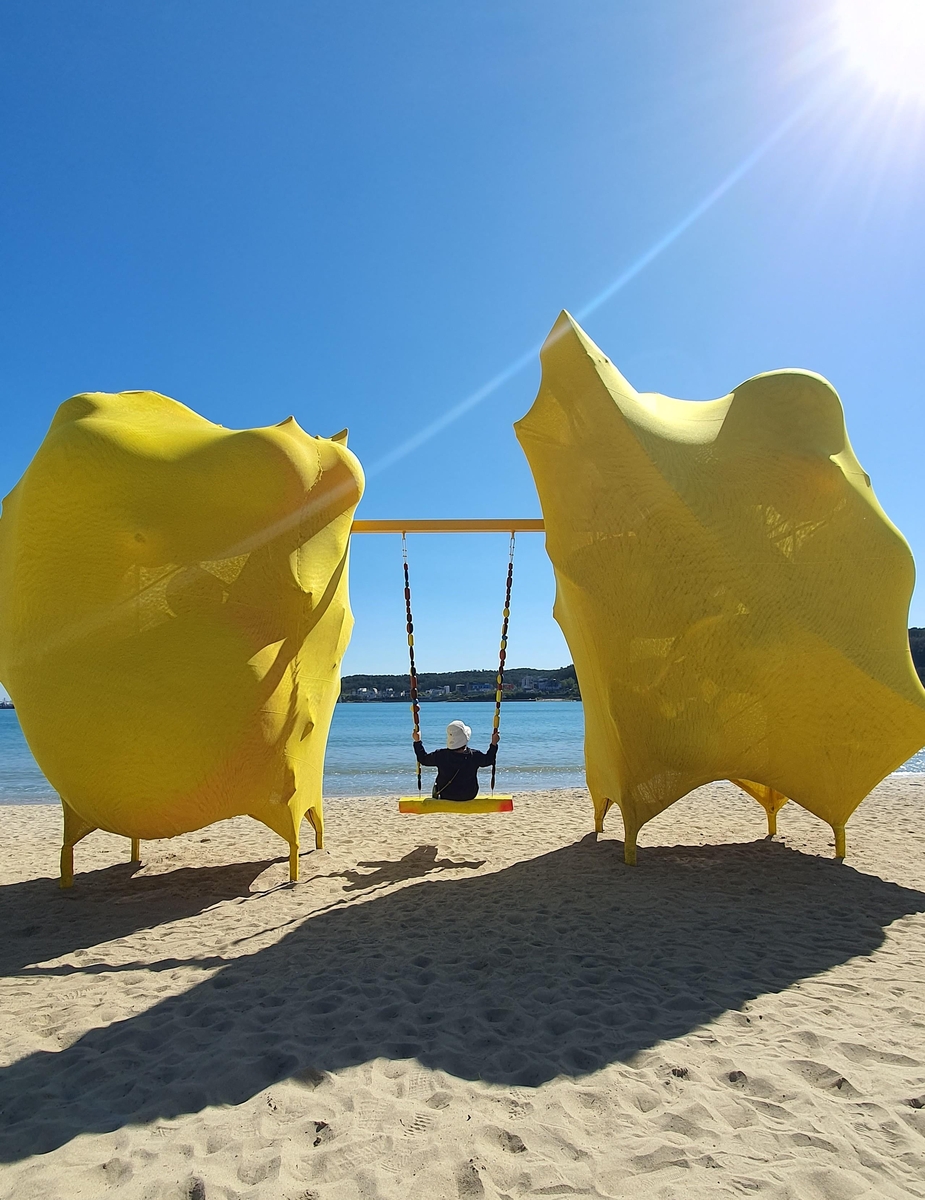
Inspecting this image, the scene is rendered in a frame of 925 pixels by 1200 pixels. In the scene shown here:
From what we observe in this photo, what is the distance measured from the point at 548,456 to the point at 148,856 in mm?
6423

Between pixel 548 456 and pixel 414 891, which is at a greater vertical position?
pixel 548 456

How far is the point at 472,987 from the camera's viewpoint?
4195 millimetres

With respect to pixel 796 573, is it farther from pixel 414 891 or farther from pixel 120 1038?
pixel 120 1038

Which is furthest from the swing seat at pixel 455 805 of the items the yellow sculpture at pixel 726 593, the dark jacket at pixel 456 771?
the yellow sculpture at pixel 726 593

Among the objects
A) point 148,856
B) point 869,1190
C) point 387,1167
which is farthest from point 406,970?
point 148,856

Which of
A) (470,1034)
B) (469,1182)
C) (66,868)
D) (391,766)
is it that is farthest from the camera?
(391,766)

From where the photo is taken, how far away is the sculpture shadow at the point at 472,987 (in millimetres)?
3178

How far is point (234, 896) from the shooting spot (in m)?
6.64

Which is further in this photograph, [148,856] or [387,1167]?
[148,856]

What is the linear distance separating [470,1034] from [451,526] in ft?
18.8

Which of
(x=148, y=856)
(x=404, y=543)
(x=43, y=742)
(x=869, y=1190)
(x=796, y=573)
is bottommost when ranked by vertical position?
(x=148, y=856)

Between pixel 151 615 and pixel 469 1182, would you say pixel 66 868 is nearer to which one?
pixel 151 615

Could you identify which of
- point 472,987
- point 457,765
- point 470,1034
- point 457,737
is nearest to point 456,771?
point 457,765

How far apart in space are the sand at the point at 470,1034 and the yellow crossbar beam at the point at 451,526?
3.76m
